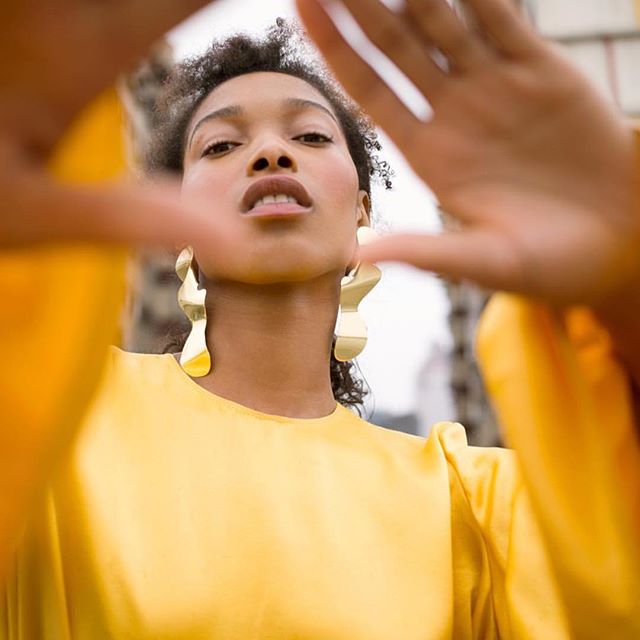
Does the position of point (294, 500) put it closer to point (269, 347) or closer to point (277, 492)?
point (277, 492)

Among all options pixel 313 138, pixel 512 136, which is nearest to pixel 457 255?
pixel 512 136

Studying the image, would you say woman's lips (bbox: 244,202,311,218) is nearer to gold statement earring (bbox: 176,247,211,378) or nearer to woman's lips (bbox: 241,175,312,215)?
woman's lips (bbox: 241,175,312,215)

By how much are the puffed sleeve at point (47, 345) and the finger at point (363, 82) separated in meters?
0.24

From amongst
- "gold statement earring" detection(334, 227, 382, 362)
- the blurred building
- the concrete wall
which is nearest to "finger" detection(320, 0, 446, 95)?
"gold statement earring" detection(334, 227, 382, 362)

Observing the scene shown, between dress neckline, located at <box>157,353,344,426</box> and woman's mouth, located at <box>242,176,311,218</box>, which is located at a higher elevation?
woman's mouth, located at <box>242,176,311,218</box>

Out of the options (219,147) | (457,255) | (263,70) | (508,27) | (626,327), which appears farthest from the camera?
(263,70)

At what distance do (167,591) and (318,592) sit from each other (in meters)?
0.20

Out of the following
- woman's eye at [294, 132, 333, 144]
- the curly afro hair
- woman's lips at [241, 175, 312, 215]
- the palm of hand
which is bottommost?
the palm of hand

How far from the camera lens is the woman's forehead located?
6.17 feet

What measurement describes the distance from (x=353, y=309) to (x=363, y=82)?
2.76 feet

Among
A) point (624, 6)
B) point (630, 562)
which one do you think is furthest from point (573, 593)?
point (624, 6)

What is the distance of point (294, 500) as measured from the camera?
5.18ft

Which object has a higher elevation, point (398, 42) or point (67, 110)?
point (398, 42)

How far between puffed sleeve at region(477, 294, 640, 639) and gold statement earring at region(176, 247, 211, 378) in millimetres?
666
